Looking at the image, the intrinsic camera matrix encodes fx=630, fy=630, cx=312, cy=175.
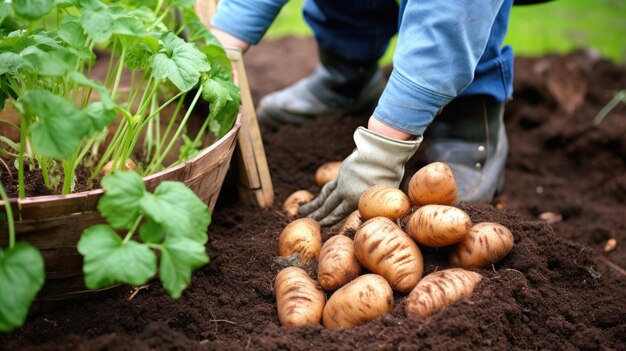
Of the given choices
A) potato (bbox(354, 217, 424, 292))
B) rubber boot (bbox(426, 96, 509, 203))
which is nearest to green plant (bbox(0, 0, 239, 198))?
potato (bbox(354, 217, 424, 292))

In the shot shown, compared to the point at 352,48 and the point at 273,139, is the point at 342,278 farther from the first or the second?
the point at 352,48

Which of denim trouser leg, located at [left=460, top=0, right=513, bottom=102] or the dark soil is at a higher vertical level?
denim trouser leg, located at [left=460, top=0, right=513, bottom=102]

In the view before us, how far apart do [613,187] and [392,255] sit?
1.72 m

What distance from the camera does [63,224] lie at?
60.2 inches

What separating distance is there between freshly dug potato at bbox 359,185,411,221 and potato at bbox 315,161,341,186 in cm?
56

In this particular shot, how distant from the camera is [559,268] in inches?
76.3

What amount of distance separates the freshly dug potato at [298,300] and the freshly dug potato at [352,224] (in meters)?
0.22

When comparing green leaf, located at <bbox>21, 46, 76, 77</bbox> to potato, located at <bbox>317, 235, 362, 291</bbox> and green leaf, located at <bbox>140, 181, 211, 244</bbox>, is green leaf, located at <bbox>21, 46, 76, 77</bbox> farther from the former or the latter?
potato, located at <bbox>317, 235, 362, 291</bbox>

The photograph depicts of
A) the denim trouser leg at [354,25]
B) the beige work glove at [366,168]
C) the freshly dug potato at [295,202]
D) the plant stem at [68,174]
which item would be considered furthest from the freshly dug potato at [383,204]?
the denim trouser leg at [354,25]

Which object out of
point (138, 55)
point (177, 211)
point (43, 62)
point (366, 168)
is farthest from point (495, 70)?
point (43, 62)

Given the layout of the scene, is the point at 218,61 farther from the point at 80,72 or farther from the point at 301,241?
the point at 301,241

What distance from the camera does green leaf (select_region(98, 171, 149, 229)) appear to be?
1.40 m

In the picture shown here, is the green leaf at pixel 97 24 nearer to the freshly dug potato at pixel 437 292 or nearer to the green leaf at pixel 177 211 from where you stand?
the green leaf at pixel 177 211

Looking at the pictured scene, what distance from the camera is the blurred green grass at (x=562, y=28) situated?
4426 mm
